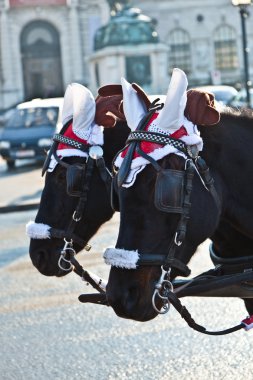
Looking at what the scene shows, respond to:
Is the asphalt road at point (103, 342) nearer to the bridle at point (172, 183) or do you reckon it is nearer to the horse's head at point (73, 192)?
the horse's head at point (73, 192)

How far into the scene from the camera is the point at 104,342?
20.8 ft

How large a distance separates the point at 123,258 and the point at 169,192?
30cm

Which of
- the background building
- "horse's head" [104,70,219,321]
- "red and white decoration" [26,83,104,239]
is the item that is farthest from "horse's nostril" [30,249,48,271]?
the background building

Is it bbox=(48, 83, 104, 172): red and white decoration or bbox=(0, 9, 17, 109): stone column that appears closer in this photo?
bbox=(48, 83, 104, 172): red and white decoration

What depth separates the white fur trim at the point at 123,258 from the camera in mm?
3459

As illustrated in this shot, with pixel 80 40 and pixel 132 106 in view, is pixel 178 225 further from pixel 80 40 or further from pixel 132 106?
pixel 80 40

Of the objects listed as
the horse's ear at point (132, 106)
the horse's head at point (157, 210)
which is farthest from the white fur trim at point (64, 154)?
the horse's head at point (157, 210)

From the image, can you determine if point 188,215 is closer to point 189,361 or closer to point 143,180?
point 143,180

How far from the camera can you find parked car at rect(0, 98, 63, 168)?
75.4 ft

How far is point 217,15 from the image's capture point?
68.8 m

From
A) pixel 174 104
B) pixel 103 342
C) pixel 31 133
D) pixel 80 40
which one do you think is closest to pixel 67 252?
pixel 174 104

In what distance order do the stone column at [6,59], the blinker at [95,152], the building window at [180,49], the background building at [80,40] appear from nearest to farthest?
1. the blinker at [95,152]
2. the stone column at [6,59]
3. the background building at [80,40]
4. the building window at [180,49]

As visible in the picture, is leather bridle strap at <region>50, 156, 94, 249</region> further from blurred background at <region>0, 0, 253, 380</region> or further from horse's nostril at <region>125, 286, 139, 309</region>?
horse's nostril at <region>125, 286, 139, 309</region>

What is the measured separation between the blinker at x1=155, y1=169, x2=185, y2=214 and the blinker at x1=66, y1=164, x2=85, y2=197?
3.86ft
